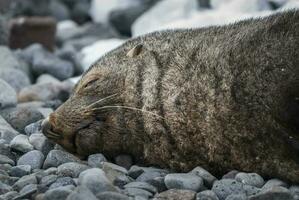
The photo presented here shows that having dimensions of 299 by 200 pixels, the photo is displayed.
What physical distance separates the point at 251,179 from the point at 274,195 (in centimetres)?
42

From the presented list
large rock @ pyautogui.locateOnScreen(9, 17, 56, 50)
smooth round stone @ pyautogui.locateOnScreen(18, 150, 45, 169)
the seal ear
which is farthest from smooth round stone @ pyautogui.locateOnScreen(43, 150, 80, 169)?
large rock @ pyautogui.locateOnScreen(9, 17, 56, 50)

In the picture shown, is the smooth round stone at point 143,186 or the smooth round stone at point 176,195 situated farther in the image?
the smooth round stone at point 143,186

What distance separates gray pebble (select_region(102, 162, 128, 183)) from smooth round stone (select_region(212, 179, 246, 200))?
0.55m

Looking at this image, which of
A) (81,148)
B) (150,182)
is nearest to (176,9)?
(81,148)

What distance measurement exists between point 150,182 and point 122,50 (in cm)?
137

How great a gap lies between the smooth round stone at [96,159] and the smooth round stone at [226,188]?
82 centimetres

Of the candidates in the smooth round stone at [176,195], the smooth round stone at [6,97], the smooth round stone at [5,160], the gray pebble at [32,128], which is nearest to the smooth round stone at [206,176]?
the smooth round stone at [176,195]

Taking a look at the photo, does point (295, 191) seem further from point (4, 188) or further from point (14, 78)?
point (14, 78)

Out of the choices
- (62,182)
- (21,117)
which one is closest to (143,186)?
(62,182)

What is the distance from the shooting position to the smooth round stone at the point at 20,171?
4.69 meters

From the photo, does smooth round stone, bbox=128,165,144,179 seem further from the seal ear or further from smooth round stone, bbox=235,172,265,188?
the seal ear

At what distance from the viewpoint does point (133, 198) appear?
13.4 ft

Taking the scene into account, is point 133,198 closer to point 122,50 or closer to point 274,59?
point 274,59

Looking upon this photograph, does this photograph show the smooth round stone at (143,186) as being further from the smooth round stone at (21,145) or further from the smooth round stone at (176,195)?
the smooth round stone at (21,145)
